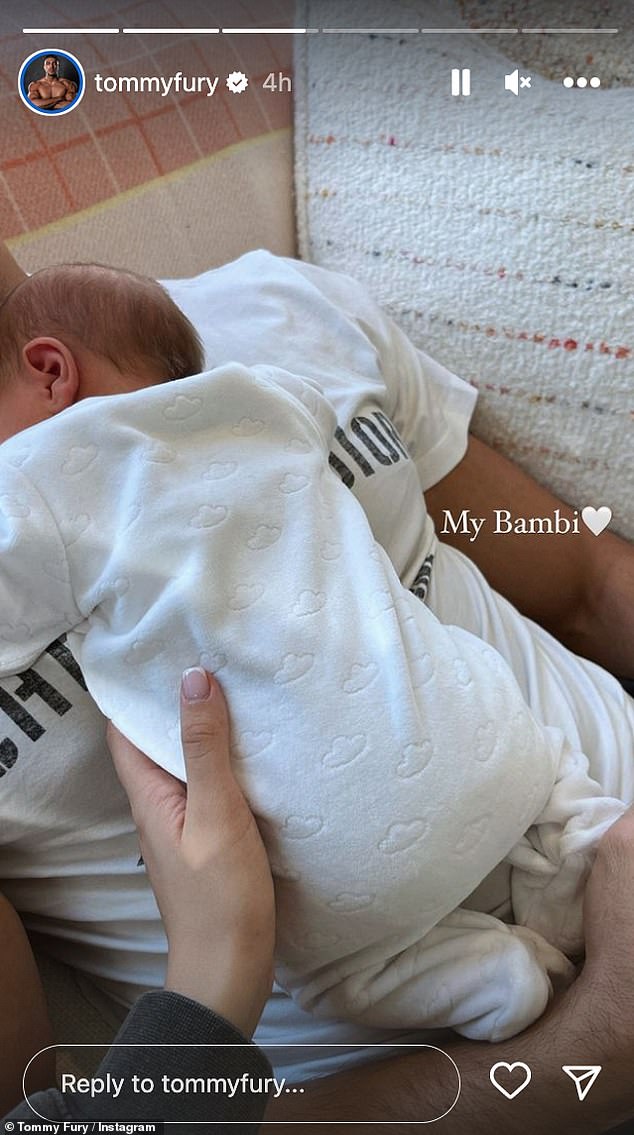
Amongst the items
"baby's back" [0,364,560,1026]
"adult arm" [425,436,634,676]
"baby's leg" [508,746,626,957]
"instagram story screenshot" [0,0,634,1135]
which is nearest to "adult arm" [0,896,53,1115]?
"instagram story screenshot" [0,0,634,1135]

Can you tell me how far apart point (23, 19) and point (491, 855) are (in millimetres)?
563

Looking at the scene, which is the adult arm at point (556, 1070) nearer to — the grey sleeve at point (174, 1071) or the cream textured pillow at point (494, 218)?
the grey sleeve at point (174, 1071)

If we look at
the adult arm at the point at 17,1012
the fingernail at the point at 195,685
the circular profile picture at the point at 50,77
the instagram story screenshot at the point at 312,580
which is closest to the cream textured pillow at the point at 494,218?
the instagram story screenshot at the point at 312,580

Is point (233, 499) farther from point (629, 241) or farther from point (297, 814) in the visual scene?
point (629, 241)

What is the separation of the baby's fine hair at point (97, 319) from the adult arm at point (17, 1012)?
0.30 meters

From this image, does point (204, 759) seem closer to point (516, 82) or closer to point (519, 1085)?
point (519, 1085)

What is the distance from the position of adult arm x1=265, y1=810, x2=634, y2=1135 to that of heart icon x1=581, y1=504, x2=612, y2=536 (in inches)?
11.1

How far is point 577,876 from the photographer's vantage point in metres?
0.56

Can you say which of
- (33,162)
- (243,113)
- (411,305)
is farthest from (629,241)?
(33,162)

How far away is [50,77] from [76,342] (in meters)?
0.18

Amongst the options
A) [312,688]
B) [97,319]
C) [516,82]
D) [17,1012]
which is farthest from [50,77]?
[17,1012]

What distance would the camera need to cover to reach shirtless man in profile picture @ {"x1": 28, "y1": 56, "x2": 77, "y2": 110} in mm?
631

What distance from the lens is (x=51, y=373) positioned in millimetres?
581

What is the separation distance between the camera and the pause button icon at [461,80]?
0.69 m
